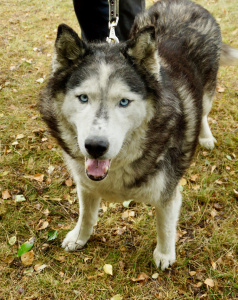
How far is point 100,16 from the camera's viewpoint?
3406 mm

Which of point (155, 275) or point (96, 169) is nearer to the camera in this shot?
point (96, 169)

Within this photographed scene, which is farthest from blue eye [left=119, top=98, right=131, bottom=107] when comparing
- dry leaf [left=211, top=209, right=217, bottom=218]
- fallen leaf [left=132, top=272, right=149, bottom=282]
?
dry leaf [left=211, top=209, right=217, bottom=218]

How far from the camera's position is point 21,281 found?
2.53m

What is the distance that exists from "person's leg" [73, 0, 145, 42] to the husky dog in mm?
791

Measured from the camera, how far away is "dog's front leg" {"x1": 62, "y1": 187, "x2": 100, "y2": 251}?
260cm

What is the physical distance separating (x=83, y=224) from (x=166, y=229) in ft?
2.51

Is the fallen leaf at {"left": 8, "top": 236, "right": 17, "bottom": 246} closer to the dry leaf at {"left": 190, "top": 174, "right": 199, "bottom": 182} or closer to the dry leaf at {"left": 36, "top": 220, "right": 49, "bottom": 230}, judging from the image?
the dry leaf at {"left": 36, "top": 220, "right": 49, "bottom": 230}

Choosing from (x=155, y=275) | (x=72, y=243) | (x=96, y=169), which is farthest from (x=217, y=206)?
(x=96, y=169)

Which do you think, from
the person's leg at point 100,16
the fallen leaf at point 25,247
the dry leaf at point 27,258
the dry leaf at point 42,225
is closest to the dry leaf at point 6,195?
the dry leaf at point 42,225

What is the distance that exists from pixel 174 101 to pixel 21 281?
1.98 meters

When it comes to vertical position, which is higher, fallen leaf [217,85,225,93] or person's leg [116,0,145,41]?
person's leg [116,0,145,41]

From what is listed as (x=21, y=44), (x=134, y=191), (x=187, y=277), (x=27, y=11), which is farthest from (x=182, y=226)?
(x=27, y=11)

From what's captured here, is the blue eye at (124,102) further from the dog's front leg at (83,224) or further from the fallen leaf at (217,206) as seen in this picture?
the fallen leaf at (217,206)

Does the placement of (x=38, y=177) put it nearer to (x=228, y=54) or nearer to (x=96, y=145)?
(x=96, y=145)
